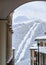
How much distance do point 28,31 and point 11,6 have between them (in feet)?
8.92

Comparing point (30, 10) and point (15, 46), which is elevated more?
point (30, 10)

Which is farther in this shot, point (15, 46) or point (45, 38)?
point (15, 46)

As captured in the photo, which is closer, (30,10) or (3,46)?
(3,46)

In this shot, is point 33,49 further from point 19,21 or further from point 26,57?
point 19,21

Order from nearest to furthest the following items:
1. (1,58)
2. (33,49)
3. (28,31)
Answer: (1,58)
(33,49)
(28,31)

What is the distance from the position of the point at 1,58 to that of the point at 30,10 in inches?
95.4

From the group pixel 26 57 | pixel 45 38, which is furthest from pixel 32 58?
pixel 45 38

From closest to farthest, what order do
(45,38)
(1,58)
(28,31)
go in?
1. (1,58)
2. (45,38)
3. (28,31)

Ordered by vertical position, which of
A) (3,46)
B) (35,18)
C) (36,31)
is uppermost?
(35,18)

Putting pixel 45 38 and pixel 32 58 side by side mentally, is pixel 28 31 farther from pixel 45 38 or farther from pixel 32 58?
pixel 45 38

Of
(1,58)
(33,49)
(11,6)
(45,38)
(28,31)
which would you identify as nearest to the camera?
(11,6)

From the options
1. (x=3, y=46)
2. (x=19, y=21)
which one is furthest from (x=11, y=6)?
(x=19, y=21)

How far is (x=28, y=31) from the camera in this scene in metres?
6.48

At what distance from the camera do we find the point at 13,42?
6500 millimetres
